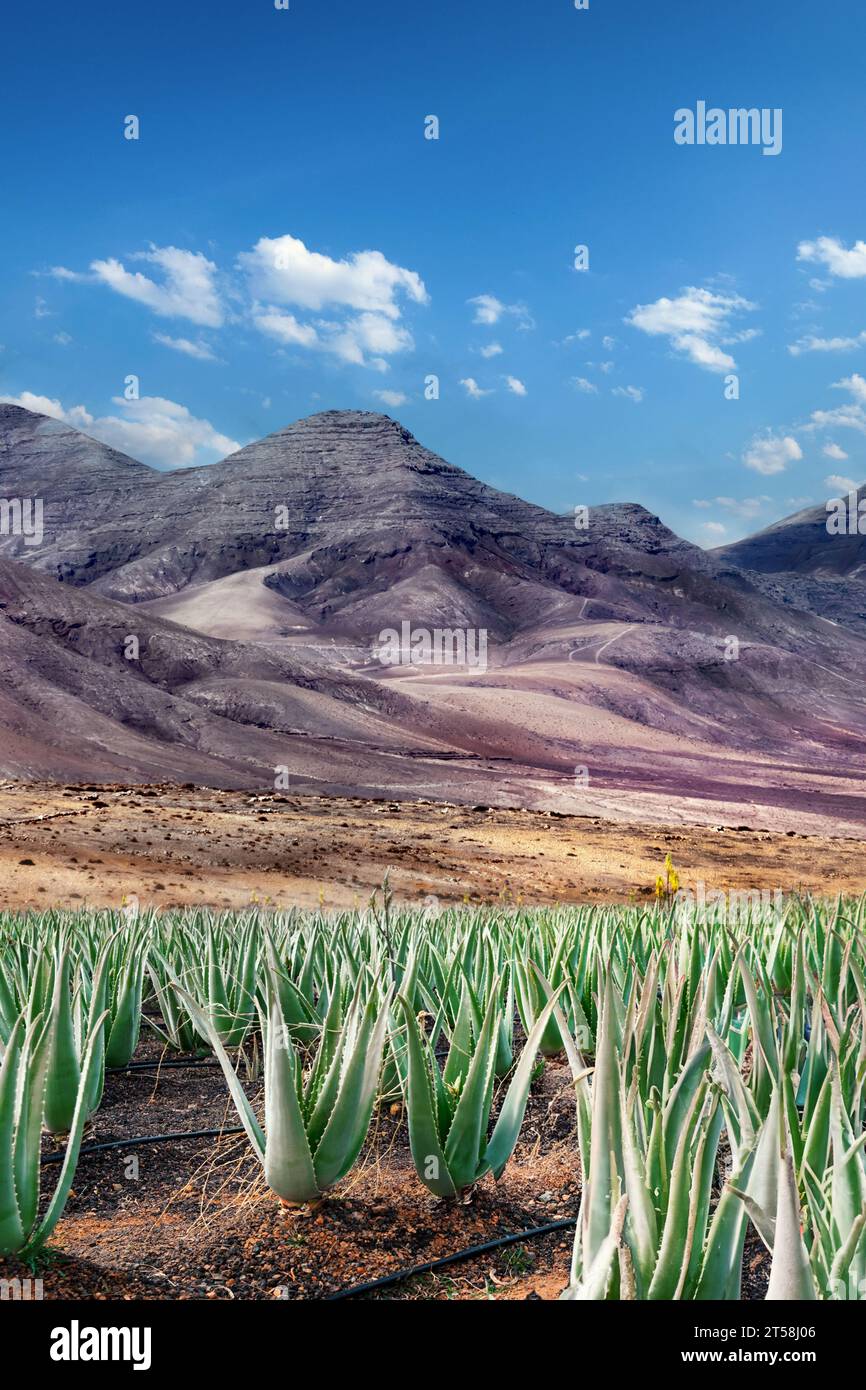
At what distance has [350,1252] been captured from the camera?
2.34 m

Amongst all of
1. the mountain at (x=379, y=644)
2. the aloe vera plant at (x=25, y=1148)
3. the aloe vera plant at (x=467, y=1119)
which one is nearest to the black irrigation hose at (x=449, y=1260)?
the aloe vera plant at (x=467, y=1119)

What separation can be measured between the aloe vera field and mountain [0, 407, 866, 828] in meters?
32.5

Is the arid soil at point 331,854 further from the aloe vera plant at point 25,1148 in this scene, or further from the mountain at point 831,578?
the mountain at point 831,578

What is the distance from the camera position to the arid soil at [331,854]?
16875 millimetres

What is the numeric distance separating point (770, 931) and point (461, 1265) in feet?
10.7

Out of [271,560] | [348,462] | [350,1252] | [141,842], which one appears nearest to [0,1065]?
[350,1252]

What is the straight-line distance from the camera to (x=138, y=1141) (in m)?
3.03

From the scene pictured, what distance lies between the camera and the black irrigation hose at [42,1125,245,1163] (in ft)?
9.74

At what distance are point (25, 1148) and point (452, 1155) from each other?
103 cm

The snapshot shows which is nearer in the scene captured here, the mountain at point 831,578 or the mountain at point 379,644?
the mountain at point 379,644

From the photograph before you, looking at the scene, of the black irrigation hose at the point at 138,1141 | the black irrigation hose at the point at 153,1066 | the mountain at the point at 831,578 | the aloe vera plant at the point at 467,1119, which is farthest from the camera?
the mountain at the point at 831,578

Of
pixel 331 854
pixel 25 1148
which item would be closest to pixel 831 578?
pixel 331 854

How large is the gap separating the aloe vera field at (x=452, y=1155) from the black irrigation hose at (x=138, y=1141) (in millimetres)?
13
